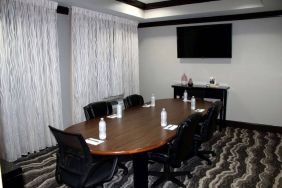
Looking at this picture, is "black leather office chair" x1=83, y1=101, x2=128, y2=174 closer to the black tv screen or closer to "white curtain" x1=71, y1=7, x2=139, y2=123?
"white curtain" x1=71, y1=7, x2=139, y2=123

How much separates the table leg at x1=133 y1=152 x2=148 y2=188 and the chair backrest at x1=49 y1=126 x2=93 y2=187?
0.64 metres

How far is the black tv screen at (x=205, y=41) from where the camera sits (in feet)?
16.9

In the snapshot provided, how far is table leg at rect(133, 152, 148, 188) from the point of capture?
102 inches

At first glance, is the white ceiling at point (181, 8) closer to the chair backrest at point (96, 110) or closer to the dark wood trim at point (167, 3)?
the dark wood trim at point (167, 3)

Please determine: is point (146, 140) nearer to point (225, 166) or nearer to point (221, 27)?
point (225, 166)

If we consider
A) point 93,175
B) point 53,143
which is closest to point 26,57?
point 53,143

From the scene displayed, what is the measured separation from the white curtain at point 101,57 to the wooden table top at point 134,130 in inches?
52.3

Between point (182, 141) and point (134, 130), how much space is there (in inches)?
22.1

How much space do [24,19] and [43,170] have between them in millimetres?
2244

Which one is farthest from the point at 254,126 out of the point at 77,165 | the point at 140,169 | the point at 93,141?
the point at 77,165

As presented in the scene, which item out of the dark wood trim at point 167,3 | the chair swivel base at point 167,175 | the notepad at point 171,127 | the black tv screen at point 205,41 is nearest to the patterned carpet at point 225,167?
the chair swivel base at point 167,175

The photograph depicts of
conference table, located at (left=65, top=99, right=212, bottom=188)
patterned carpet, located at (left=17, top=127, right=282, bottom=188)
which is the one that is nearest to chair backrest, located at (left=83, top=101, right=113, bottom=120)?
conference table, located at (left=65, top=99, right=212, bottom=188)

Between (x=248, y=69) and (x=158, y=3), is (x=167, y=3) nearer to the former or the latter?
(x=158, y=3)

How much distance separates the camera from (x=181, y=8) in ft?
16.7
